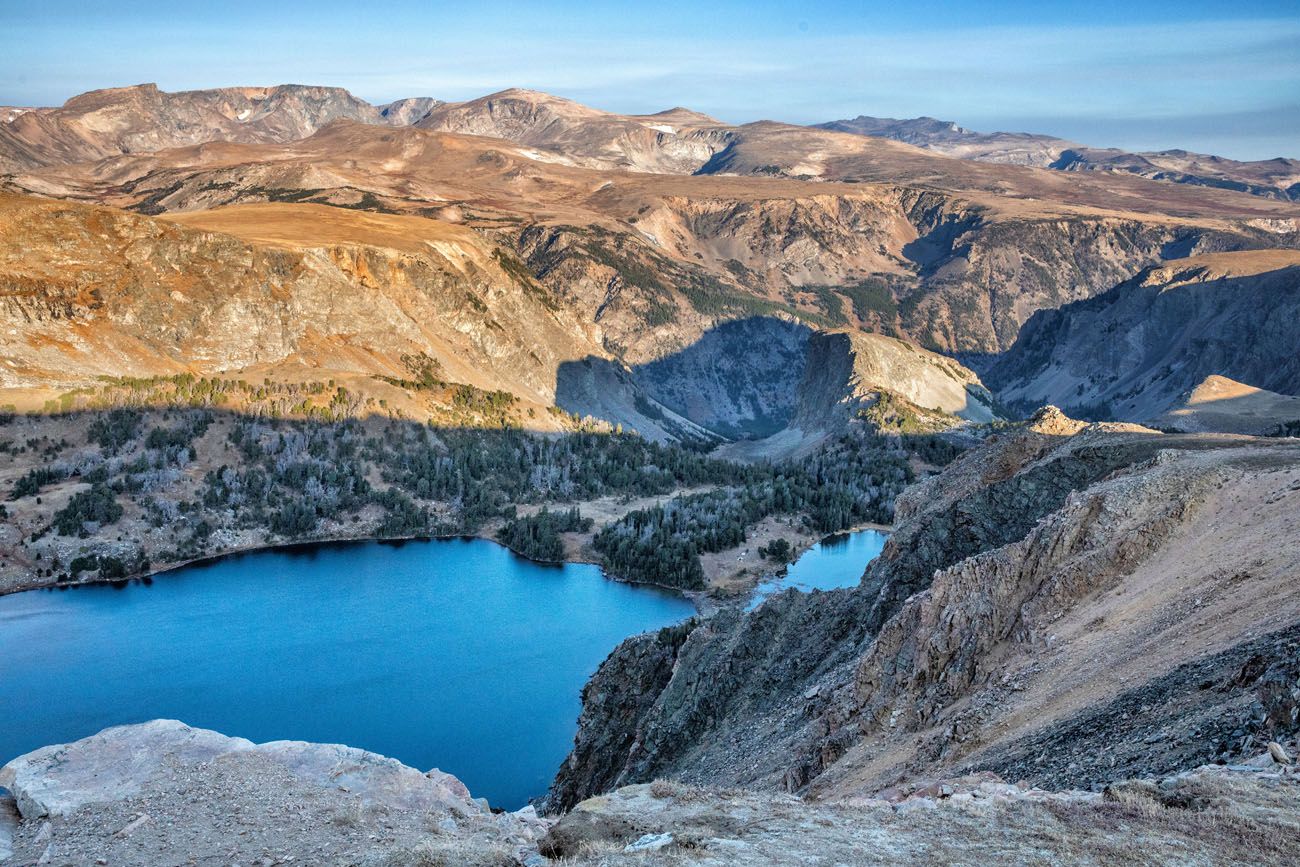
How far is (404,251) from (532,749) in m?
113

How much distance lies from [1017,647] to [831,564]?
238 feet

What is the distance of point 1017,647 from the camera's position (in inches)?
1282

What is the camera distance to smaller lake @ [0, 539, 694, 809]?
207 feet

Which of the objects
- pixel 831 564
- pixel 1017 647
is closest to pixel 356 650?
pixel 831 564

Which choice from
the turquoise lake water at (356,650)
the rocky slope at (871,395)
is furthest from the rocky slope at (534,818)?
the rocky slope at (871,395)

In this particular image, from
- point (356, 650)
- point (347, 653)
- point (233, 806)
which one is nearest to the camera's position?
point (233, 806)

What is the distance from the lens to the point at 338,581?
96.6 metres

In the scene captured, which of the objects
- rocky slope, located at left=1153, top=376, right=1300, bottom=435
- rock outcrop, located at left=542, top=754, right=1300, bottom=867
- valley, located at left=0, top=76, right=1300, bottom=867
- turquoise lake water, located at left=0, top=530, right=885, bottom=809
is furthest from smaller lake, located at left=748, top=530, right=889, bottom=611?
rock outcrop, located at left=542, top=754, right=1300, bottom=867

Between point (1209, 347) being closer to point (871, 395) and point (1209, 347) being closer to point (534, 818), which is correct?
point (871, 395)

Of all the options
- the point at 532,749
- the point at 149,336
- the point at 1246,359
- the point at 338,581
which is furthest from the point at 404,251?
the point at 1246,359

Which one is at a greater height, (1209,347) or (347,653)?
(1209,347)

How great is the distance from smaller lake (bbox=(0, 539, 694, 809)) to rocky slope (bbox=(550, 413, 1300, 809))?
634 inches

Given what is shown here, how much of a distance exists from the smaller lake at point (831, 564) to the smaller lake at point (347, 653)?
10.5 m

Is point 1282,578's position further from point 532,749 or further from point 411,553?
point 411,553
